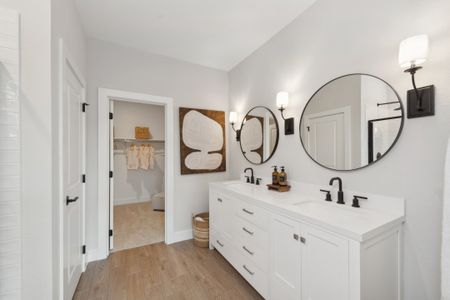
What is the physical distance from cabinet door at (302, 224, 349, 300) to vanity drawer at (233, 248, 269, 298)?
1.37ft

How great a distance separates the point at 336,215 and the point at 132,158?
14.9ft

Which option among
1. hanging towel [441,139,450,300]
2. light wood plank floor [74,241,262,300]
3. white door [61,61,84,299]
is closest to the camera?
hanging towel [441,139,450,300]

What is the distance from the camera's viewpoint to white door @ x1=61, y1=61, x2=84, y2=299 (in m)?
1.49

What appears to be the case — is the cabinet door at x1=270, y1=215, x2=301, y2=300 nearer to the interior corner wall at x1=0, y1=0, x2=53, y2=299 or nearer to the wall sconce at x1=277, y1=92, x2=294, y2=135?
the wall sconce at x1=277, y1=92, x2=294, y2=135

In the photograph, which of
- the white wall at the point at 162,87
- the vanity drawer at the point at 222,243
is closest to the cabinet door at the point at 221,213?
the vanity drawer at the point at 222,243

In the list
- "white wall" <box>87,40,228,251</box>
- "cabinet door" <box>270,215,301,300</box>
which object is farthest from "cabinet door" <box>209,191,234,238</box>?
"cabinet door" <box>270,215,301,300</box>

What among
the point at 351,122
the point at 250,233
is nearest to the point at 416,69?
the point at 351,122

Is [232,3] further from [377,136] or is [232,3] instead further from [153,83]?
[377,136]

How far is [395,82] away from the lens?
4.26 ft

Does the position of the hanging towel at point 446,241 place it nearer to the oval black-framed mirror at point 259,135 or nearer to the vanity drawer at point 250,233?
the vanity drawer at point 250,233

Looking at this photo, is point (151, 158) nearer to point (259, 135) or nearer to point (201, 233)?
point (201, 233)

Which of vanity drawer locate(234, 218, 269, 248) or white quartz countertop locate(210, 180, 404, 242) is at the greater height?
white quartz countertop locate(210, 180, 404, 242)

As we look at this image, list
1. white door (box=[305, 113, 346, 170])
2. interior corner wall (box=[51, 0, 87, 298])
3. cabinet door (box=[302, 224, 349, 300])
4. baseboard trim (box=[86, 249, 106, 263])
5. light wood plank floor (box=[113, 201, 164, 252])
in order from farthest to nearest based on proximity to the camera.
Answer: light wood plank floor (box=[113, 201, 164, 252]), baseboard trim (box=[86, 249, 106, 263]), white door (box=[305, 113, 346, 170]), interior corner wall (box=[51, 0, 87, 298]), cabinet door (box=[302, 224, 349, 300])

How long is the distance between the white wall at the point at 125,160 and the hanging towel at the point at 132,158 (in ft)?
0.67
